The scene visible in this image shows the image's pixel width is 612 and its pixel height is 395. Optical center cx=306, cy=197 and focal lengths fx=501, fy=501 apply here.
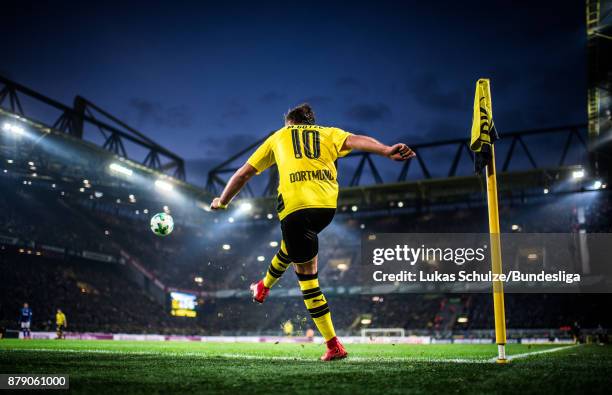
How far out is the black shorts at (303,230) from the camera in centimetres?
475

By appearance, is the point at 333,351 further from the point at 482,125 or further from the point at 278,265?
the point at 482,125

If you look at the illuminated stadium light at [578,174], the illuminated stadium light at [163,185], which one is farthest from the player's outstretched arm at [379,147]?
the illuminated stadium light at [578,174]

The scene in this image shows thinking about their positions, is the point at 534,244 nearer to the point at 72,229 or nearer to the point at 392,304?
the point at 392,304

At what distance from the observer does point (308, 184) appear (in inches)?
188

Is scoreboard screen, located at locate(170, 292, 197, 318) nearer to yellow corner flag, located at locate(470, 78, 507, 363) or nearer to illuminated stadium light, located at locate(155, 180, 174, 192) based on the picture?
illuminated stadium light, located at locate(155, 180, 174, 192)

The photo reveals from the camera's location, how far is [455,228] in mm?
44219

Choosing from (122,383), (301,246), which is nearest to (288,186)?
(301,246)

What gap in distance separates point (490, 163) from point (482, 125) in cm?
41

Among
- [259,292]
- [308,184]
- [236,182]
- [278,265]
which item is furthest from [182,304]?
[308,184]

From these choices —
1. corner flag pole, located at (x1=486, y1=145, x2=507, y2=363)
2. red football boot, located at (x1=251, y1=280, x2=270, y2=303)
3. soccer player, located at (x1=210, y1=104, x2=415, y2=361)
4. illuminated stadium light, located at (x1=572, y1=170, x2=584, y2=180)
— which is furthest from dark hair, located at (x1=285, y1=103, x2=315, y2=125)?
illuminated stadium light, located at (x1=572, y1=170, x2=584, y2=180)

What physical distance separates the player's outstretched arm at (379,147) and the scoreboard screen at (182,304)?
42.8 m

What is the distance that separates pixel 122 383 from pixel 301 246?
2.08m

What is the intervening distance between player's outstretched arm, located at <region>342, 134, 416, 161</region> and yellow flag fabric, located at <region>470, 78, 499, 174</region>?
88 centimetres

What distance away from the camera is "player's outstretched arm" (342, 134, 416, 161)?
4.31 metres
